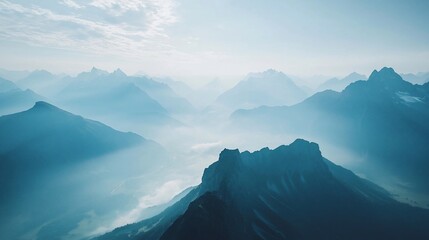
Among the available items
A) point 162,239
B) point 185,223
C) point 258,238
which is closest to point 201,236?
point 185,223

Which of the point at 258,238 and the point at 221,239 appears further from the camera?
the point at 258,238

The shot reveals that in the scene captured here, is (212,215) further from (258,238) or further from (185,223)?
(258,238)

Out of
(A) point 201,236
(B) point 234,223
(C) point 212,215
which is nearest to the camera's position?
(A) point 201,236

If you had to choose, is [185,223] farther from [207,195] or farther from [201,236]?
[207,195]

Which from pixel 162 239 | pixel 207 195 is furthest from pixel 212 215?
pixel 162 239

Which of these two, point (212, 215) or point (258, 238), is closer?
point (212, 215)

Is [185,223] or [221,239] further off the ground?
[185,223]

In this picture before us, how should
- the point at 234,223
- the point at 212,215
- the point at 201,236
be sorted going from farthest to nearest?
the point at 234,223
the point at 212,215
the point at 201,236

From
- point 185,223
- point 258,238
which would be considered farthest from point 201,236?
point 258,238

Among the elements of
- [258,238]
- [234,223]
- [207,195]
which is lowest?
[258,238]
